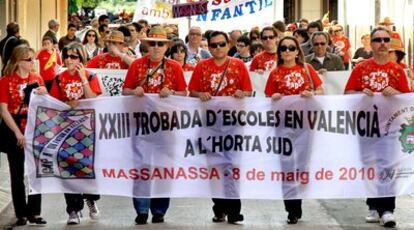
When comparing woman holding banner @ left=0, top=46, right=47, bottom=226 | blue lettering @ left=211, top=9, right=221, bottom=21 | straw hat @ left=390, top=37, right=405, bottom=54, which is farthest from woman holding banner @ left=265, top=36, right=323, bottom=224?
blue lettering @ left=211, top=9, right=221, bottom=21

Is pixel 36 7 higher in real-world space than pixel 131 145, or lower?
higher

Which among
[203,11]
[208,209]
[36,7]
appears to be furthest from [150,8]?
[36,7]

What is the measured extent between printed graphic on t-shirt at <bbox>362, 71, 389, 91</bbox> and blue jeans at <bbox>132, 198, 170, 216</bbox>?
86.6 inches

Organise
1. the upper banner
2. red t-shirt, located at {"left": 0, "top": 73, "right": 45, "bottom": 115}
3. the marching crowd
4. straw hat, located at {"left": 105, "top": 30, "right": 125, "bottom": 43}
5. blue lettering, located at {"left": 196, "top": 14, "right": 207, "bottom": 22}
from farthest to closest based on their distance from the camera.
A: blue lettering, located at {"left": 196, "top": 14, "right": 207, "bottom": 22} < the upper banner < straw hat, located at {"left": 105, "top": 30, "right": 125, "bottom": 43} < the marching crowd < red t-shirt, located at {"left": 0, "top": 73, "right": 45, "bottom": 115}

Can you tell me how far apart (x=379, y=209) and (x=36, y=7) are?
23363 millimetres

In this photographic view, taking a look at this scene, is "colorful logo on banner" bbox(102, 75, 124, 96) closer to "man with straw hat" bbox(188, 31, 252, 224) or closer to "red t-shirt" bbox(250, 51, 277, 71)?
"red t-shirt" bbox(250, 51, 277, 71)

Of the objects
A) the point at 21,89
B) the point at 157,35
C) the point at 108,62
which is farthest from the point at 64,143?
the point at 108,62

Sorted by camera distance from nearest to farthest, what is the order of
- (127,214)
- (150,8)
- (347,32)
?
1. (127,214)
2. (150,8)
3. (347,32)

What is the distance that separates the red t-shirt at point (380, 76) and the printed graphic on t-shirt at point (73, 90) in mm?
2634

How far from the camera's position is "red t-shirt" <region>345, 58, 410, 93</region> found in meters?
10.4

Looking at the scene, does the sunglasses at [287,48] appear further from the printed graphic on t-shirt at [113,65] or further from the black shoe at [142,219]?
the printed graphic on t-shirt at [113,65]

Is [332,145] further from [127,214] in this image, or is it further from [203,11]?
[203,11]

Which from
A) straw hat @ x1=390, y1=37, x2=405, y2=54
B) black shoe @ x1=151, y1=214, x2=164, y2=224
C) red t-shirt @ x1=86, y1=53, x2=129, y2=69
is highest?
straw hat @ x1=390, y1=37, x2=405, y2=54

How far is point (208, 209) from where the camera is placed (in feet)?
37.9
